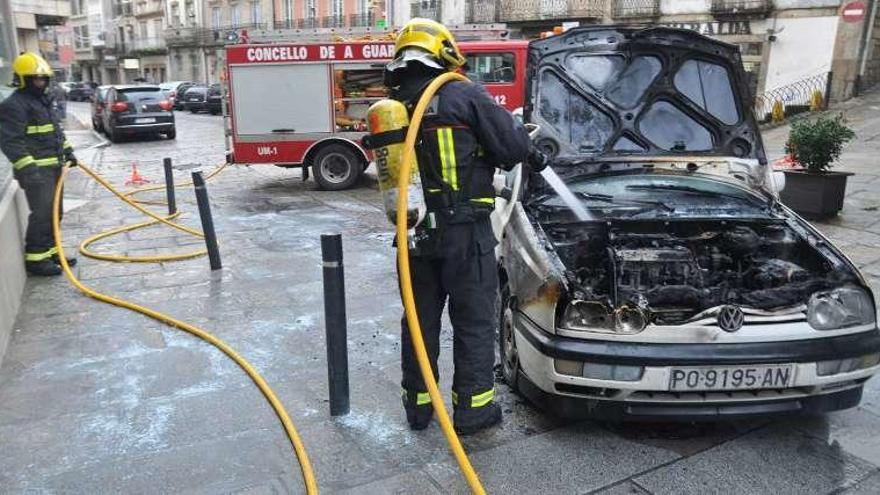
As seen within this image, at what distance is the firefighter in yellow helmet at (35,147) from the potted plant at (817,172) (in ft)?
26.4

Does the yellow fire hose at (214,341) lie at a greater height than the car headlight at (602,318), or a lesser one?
lesser

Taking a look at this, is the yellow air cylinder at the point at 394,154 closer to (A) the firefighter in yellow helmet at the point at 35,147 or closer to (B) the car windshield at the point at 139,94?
(A) the firefighter in yellow helmet at the point at 35,147

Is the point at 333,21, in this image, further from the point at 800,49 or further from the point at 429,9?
the point at 800,49

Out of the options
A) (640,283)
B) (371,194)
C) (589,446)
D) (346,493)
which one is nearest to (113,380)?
(346,493)

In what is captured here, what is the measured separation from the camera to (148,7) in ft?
186

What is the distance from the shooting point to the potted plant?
7.87 meters

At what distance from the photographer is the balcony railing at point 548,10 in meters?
23.7

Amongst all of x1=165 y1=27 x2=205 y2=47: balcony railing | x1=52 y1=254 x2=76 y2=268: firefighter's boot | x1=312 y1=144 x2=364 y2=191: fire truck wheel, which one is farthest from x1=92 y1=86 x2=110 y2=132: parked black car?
x1=165 y1=27 x2=205 y2=47: balcony railing

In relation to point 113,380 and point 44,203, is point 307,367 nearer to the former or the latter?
point 113,380

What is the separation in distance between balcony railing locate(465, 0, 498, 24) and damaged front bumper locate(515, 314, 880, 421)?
1024 inches

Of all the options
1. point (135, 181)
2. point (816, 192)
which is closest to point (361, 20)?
point (135, 181)

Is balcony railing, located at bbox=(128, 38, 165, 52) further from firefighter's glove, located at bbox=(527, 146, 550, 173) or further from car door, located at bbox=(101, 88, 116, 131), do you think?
firefighter's glove, located at bbox=(527, 146, 550, 173)

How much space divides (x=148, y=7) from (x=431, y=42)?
61.6m

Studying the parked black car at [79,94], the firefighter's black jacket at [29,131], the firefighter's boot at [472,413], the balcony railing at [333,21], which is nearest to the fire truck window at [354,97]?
the firefighter's black jacket at [29,131]
